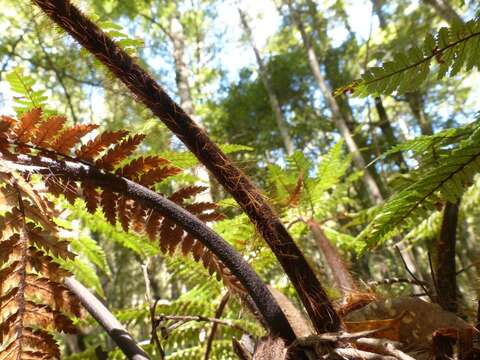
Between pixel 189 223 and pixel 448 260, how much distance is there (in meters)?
0.62


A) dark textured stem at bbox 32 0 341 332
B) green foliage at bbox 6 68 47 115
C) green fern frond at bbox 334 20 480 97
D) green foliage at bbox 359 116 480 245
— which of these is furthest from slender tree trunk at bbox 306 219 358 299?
green foliage at bbox 6 68 47 115

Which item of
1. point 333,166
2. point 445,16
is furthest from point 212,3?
point 333,166

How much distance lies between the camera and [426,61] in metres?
0.82

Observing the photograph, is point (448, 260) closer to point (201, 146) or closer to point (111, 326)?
point (201, 146)

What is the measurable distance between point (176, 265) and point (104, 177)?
1.37 m

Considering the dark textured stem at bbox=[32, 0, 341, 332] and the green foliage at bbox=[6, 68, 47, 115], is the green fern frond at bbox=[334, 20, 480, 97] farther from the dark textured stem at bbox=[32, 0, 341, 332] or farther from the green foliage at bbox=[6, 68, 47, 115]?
the green foliage at bbox=[6, 68, 47, 115]

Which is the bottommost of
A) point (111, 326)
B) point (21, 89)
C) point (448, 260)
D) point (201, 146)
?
point (448, 260)

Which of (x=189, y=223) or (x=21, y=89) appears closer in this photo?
(x=189, y=223)

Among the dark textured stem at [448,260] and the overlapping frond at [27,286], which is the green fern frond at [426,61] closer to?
the dark textured stem at [448,260]

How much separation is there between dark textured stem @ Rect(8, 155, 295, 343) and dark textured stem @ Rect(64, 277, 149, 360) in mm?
279

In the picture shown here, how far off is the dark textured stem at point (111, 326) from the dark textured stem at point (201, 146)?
359 millimetres

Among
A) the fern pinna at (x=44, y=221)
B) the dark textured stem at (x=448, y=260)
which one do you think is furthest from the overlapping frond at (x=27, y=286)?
the dark textured stem at (x=448, y=260)

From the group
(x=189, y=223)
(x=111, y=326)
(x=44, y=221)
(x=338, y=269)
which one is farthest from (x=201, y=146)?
(x=338, y=269)

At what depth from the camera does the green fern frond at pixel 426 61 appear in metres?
0.78
